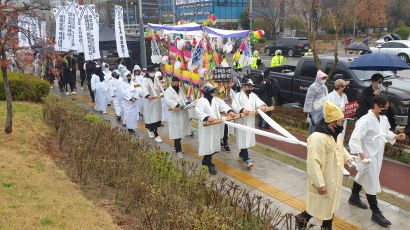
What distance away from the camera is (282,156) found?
797 centimetres

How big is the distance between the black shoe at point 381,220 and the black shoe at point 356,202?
0.42 metres

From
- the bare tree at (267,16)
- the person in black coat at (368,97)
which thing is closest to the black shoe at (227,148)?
the person in black coat at (368,97)

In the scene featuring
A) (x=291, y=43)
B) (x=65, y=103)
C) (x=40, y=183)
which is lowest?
(x=40, y=183)

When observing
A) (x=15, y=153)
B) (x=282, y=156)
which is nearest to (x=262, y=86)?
(x=282, y=156)

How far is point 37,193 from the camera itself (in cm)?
545

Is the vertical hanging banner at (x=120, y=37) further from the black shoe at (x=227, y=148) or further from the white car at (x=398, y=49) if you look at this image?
the white car at (x=398, y=49)

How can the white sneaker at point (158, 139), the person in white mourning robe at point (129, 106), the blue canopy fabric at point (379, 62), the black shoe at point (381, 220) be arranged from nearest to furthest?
the black shoe at point (381, 220)
the blue canopy fabric at point (379, 62)
the white sneaker at point (158, 139)
the person in white mourning robe at point (129, 106)

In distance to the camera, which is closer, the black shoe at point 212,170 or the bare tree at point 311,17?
the black shoe at point 212,170

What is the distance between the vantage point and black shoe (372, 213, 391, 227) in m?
4.99

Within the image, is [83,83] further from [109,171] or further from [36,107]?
[109,171]

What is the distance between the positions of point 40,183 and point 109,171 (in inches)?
41.5

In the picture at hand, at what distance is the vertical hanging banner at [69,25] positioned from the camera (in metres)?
12.9

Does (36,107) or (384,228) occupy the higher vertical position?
(36,107)

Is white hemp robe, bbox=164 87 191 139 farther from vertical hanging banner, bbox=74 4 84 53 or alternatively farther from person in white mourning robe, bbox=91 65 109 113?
vertical hanging banner, bbox=74 4 84 53
